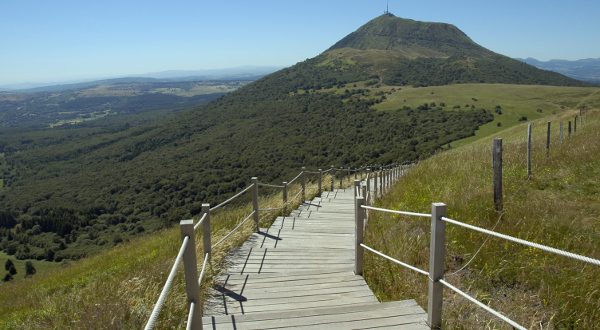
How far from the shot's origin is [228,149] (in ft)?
333

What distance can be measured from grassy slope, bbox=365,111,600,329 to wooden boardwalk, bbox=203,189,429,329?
39 cm

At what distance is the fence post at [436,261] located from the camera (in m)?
3.23

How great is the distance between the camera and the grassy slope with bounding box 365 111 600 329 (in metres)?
3.45

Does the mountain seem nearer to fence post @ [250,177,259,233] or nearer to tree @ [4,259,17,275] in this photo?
tree @ [4,259,17,275]

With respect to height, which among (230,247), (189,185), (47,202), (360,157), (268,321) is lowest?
(47,202)

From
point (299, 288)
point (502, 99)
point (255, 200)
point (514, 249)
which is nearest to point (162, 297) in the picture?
point (299, 288)

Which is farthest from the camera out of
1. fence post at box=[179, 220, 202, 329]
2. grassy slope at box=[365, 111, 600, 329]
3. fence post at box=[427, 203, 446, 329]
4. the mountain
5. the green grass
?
the mountain

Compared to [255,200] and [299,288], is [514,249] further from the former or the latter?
[255,200]

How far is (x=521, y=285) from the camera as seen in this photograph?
389 cm

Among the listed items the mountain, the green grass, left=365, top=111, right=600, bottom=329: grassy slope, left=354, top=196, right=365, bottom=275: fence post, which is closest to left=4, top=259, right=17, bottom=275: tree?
the mountain

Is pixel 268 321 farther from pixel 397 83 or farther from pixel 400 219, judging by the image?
pixel 397 83

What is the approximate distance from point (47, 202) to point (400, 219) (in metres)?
114

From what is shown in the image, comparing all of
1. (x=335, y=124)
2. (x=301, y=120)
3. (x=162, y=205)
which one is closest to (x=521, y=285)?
(x=162, y=205)

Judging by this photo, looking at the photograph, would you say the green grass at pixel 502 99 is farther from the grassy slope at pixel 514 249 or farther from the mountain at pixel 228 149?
the grassy slope at pixel 514 249
